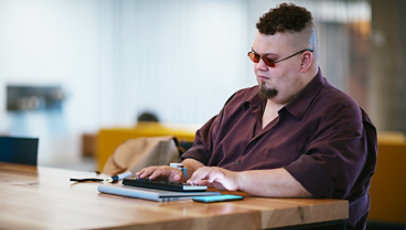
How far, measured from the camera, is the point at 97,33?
31.7ft

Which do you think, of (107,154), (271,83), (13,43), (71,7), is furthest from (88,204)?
(71,7)

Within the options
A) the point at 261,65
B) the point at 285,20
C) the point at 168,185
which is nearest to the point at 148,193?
the point at 168,185

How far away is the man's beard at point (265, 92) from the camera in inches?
89.5

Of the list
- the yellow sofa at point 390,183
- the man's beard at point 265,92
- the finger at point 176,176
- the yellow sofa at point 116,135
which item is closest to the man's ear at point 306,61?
the man's beard at point 265,92

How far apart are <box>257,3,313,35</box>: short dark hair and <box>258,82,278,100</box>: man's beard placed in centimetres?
18

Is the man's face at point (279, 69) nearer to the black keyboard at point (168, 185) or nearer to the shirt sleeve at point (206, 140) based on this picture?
the shirt sleeve at point (206, 140)

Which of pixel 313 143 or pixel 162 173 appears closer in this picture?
pixel 313 143

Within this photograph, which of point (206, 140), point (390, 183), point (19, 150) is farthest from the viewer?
point (390, 183)

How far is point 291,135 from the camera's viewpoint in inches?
85.5

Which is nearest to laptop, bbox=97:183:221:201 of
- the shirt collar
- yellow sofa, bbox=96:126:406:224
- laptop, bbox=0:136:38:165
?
the shirt collar

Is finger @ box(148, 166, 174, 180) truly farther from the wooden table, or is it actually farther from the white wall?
the white wall

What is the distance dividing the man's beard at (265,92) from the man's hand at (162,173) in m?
0.38

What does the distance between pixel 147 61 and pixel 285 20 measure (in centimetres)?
797

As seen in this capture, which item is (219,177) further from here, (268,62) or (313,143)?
(268,62)
